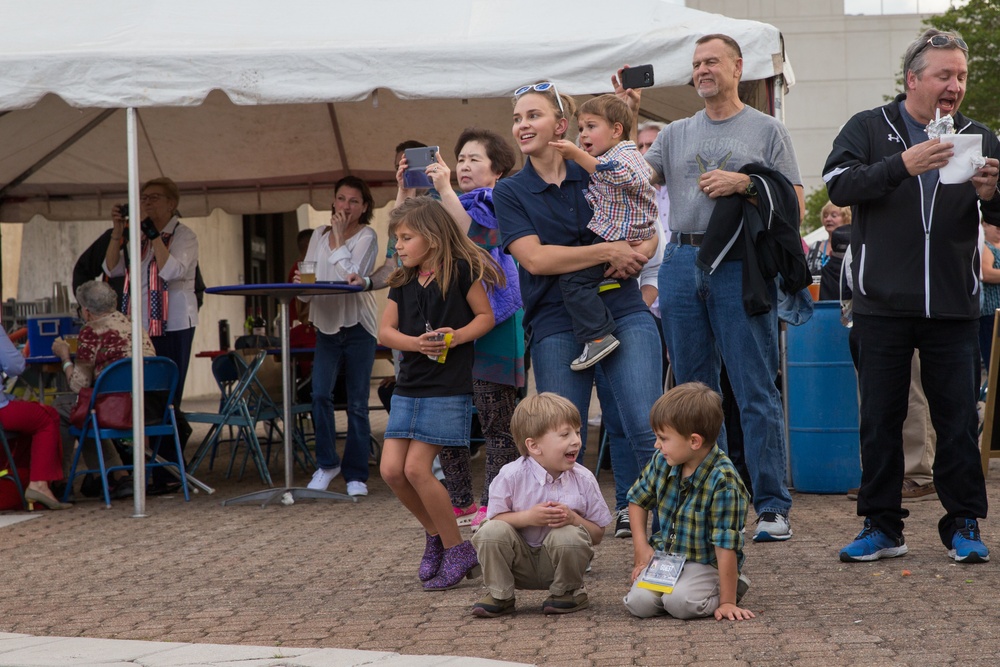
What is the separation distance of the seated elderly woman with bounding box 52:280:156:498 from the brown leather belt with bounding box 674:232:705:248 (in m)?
3.79

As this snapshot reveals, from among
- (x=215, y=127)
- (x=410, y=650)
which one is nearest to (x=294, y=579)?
(x=410, y=650)

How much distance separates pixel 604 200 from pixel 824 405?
8.92ft

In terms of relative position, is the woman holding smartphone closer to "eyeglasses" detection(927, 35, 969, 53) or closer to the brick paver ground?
the brick paver ground

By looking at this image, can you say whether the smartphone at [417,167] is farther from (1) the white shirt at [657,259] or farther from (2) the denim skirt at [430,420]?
(2) the denim skirt at [430,420]

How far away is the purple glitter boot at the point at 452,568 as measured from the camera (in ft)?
15.6

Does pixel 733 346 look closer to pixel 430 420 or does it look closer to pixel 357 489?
pixel 430 420

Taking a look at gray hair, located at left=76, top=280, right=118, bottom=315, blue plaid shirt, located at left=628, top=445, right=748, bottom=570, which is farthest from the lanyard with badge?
gray hair, located at left=76, top=280, right=118, bottom=315

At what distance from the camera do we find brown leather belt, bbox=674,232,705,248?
5.46 m

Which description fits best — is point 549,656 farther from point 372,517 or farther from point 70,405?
point 70,405

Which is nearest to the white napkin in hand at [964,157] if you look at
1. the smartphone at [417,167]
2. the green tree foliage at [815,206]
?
the smartphone at [417,167]

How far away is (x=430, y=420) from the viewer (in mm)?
4793

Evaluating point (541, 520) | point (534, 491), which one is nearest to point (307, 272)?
point (534, 491)

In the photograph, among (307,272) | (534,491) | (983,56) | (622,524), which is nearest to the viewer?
(534,491)

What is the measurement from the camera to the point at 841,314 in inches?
275
